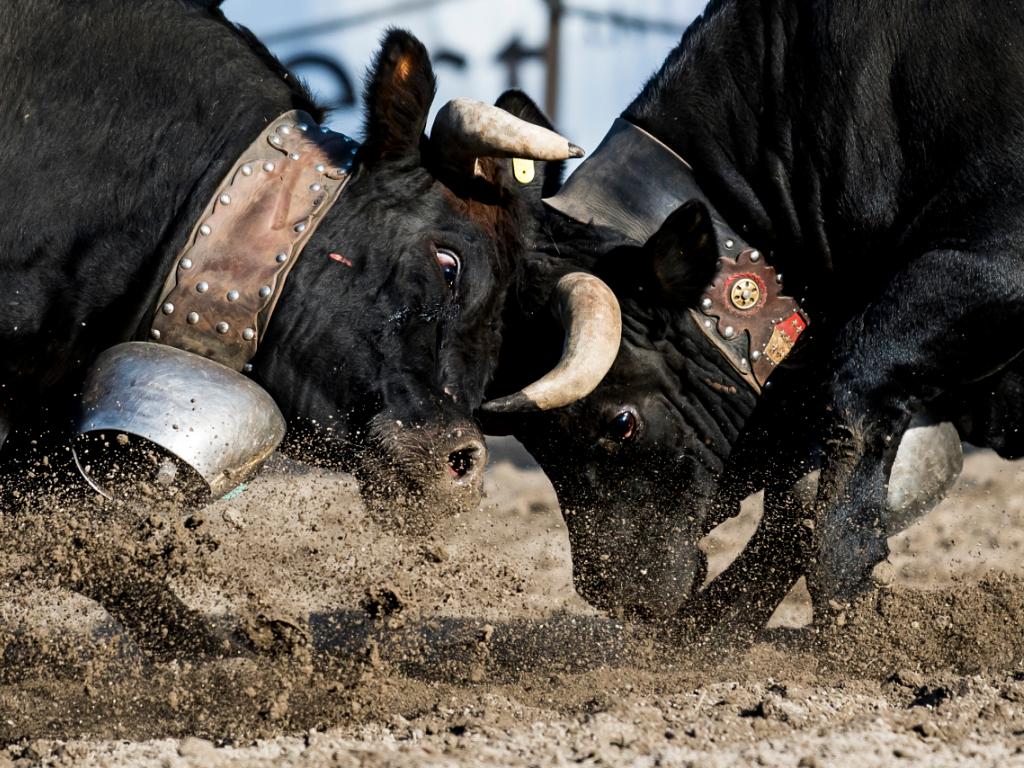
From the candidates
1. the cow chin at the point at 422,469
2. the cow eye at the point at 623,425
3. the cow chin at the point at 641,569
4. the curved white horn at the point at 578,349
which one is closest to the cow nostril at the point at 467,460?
the cow chin at the point at 422,469

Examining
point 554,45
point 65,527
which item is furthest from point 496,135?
point 554,45

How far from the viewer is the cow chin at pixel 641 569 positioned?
4398 mm

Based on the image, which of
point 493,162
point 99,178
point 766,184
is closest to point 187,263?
point 99,178

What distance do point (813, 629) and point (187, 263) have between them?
2.09 m

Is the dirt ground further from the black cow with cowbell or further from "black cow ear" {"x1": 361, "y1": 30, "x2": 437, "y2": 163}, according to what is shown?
"black cow ear" {"x1": 361, "y1": 30, "x2": 437, "y2": 163}

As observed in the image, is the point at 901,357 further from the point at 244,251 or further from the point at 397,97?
the point at 244,251

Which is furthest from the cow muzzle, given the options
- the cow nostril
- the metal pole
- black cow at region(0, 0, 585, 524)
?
the metal pole

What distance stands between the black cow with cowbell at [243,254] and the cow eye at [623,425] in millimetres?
462

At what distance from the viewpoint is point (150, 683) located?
12.3 ft

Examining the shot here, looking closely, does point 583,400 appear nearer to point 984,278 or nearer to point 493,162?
point 493,162

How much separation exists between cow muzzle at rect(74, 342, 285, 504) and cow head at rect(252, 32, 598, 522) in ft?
0.72

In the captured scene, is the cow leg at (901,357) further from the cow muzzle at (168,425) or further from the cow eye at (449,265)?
the cow muzzle at (168,425)

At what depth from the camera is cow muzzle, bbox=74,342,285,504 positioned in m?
3.50

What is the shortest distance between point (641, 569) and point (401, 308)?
3.81 ft
